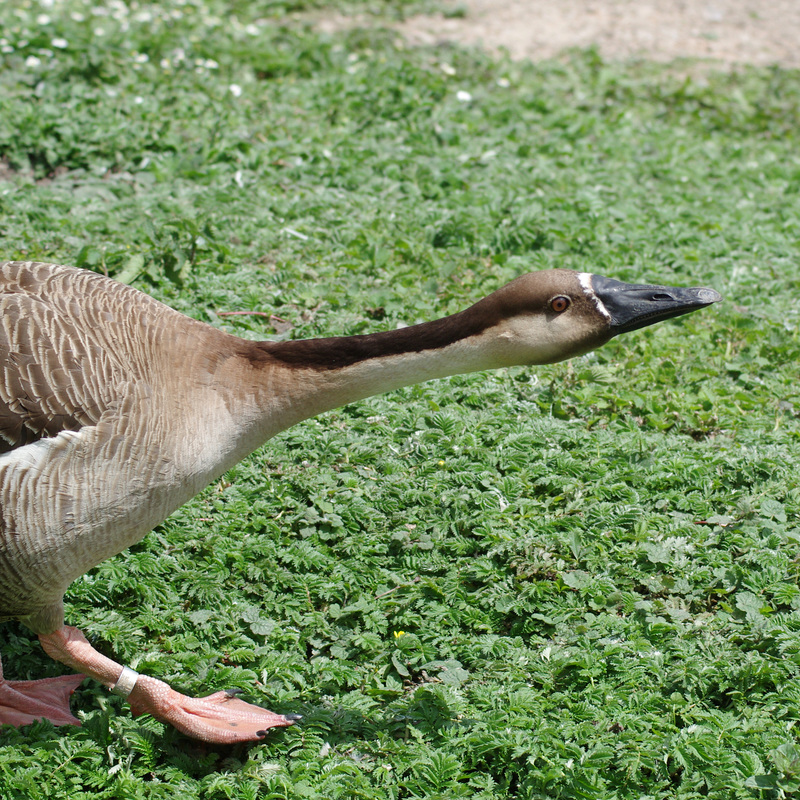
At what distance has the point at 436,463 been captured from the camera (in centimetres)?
421

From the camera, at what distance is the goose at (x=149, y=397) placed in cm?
284

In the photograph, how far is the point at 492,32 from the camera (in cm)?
946

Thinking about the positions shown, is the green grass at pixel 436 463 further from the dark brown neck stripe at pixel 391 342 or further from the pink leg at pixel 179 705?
the dark brown neck stripe at pixel 391 342

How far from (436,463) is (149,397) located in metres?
1.63

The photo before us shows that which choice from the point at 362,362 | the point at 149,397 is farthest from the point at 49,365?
the point at 362,362

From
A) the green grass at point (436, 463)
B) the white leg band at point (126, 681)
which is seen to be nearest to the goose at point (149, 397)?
the white leg band at point (126, 681)

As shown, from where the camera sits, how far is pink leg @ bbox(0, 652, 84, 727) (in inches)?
125

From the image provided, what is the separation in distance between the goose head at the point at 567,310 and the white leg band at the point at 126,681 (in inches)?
70.2

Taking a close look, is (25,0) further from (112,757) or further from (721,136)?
(112,757)

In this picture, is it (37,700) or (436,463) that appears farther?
(436,463)

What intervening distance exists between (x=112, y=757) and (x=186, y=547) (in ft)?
3.35

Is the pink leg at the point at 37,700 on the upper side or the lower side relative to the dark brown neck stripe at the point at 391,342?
lower

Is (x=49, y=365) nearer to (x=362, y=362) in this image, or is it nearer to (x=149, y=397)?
(x=149, y=397)

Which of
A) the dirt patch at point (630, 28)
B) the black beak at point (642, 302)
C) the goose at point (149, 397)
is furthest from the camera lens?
the dirt patch at point (630, 28)
